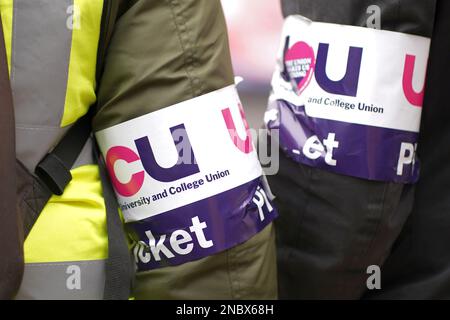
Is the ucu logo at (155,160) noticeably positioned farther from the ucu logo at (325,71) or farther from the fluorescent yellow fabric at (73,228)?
the ucu logo at (325,71)

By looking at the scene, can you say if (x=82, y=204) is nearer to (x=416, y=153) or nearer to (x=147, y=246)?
(x=147, y=246)

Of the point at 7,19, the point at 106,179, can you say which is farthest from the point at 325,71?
the point at 7,19

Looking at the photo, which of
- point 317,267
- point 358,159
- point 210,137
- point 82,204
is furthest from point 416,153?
point 82,204

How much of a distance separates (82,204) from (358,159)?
44cm

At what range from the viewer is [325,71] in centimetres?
116

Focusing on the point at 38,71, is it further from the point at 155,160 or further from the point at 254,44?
the point at 254,44

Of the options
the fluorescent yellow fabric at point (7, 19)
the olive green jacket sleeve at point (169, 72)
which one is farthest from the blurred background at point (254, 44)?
the fluorescent yellow fabric at point (7, 19)

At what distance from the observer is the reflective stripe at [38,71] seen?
96cm

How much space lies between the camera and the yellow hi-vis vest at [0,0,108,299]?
967 millimetres

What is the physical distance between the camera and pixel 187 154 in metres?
1.04

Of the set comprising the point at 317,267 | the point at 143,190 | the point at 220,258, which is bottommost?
the point at 317,267
